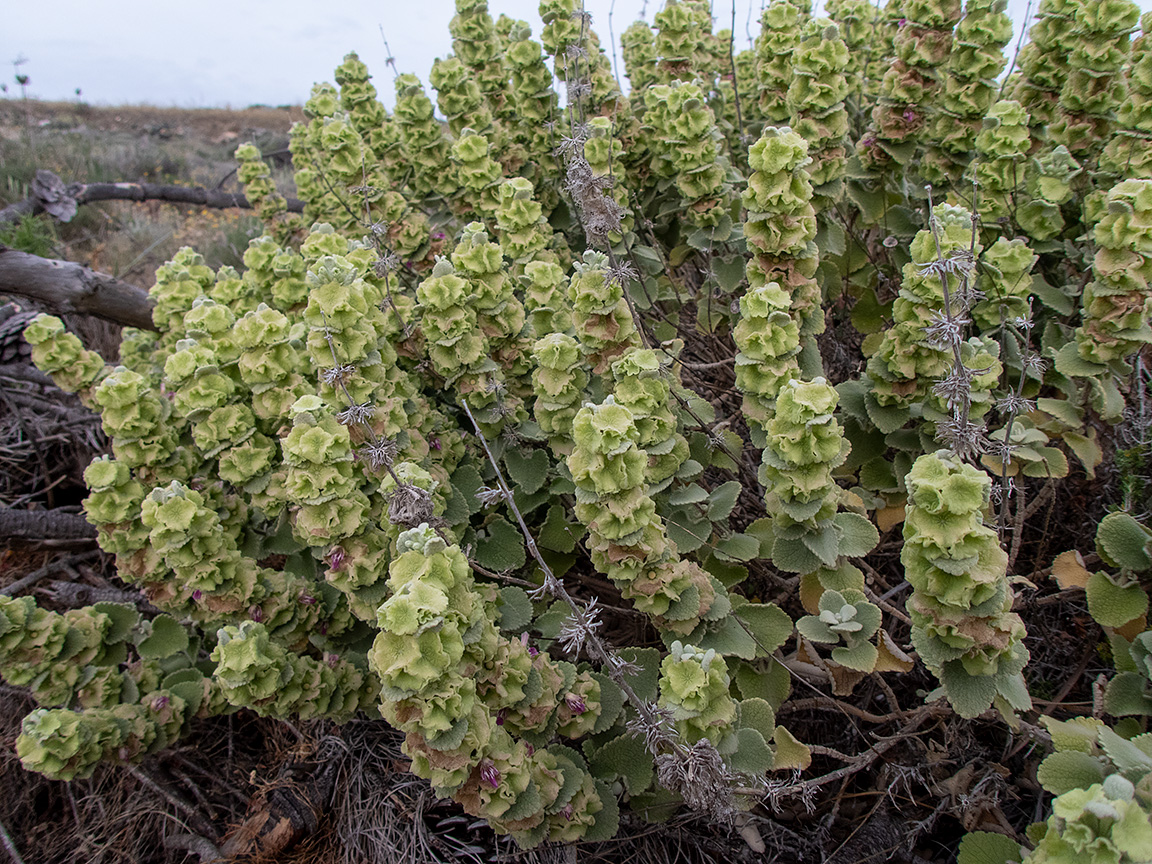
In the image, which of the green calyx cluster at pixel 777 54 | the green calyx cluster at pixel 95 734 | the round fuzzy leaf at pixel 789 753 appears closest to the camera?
the round fuzzy leaf at pixel 789 753

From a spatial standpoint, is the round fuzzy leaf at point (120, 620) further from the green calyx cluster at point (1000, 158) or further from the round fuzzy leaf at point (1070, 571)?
the green calyx cluster at point (1000, 158)

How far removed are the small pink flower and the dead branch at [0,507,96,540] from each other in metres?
2.44

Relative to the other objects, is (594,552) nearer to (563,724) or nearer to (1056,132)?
(563,724)

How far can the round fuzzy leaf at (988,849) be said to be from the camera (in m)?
1.39

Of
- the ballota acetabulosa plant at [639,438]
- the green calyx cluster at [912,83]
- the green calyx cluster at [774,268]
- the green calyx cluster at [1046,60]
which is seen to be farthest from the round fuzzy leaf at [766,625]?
the green calyx cluster at [1046,60]

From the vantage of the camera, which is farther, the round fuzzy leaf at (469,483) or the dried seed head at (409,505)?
the round fuzzy leaf at (469,483)

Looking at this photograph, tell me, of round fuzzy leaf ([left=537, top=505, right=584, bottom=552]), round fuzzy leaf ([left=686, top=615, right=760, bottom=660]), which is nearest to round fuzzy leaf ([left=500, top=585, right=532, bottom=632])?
round fuzzy leaf ([left=537, top=505, right=584, bottom=552])

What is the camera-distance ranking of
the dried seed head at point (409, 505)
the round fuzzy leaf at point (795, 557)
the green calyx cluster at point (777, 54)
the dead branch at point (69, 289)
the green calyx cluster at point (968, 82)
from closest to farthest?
1. the dried seed head at point (409, 505)
2. the round fuzzy leaf at point (795, 557)
3. the green calyx cluster at point (968, 82)
4. the green calyx cluster at point (777, 54)
5. the dead branch at point (69, 289)

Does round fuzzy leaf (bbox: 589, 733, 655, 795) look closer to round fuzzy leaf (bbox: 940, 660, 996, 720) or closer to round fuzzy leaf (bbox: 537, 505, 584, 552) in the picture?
round fuzzy leaf (bbox: 537, 505, 584, 552)

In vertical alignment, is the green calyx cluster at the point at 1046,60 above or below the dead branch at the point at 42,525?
above

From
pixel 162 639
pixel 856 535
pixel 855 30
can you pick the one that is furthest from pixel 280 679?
pixel 855 30

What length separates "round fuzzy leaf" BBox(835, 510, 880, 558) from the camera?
166 centimetres

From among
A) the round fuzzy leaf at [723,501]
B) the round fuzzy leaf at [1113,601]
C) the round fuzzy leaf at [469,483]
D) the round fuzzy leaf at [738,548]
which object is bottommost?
the round fuzzy leaf at [1113,601]

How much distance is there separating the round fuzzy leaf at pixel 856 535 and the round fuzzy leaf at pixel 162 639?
2.14m
